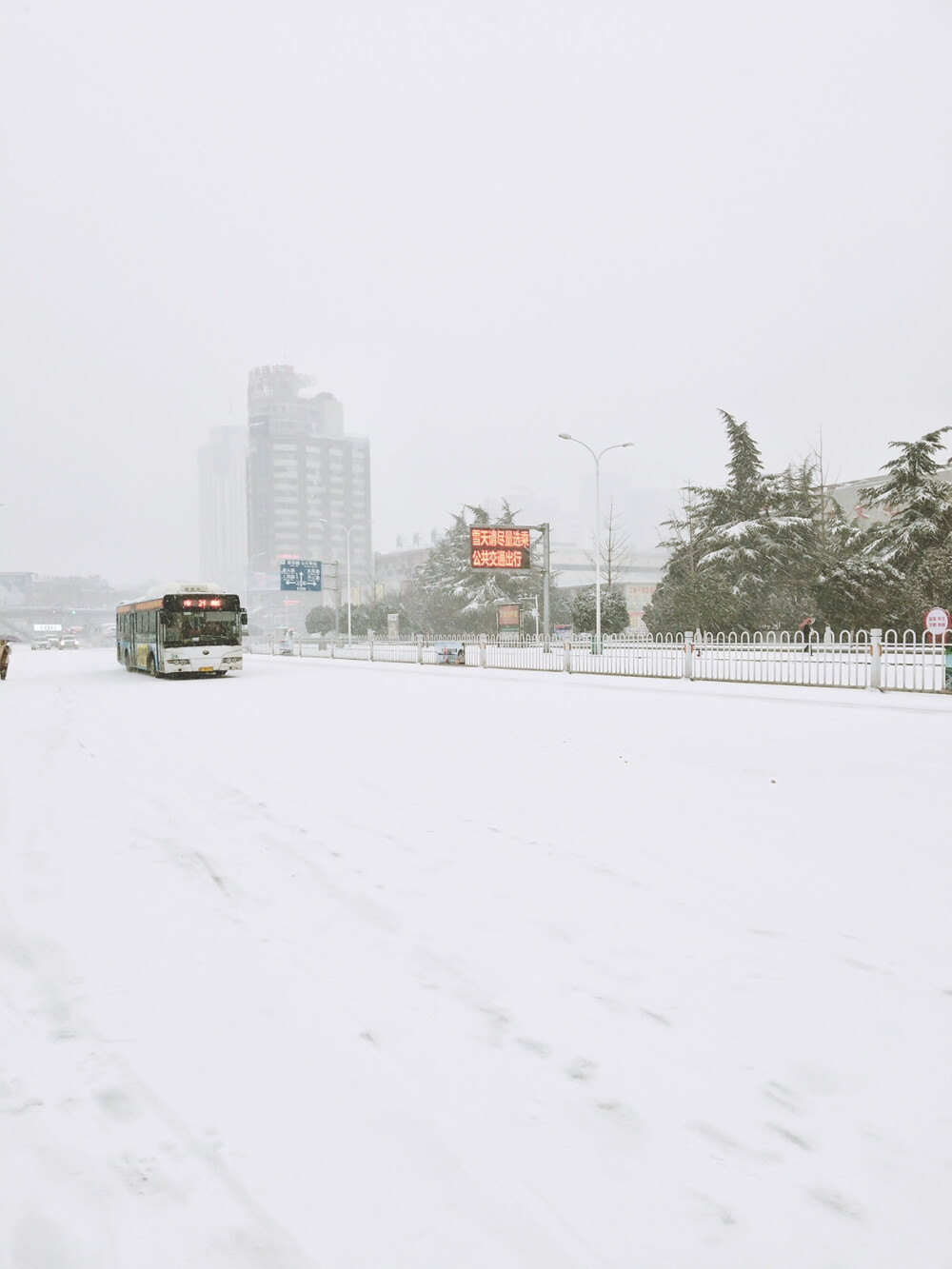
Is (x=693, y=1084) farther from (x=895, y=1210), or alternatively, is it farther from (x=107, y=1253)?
(x=107, y=1253)

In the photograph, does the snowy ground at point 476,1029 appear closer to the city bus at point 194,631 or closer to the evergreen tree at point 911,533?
the city bus at point 194,631

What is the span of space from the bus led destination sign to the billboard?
902 inches

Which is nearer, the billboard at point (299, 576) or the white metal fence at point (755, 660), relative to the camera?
the white metal fence at point (755, 660)

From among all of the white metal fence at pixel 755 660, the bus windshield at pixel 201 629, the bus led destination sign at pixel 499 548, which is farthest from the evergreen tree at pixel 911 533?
the bus windshield at pixel 201 629

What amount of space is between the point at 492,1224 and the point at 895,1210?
1051mm

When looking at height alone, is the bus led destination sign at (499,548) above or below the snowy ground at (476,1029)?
above

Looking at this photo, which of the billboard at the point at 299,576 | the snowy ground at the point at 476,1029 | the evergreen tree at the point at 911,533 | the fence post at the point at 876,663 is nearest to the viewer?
the snowy ground at the point at 476,1029

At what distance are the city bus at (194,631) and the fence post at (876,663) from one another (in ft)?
56.3

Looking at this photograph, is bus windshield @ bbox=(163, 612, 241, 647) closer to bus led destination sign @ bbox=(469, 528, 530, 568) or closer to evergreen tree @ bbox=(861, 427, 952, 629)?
bus led destination sign @ bbox=(469, 528, 530, 568)

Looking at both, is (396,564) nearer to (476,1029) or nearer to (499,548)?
(499,548)

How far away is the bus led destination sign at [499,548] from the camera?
4569cm

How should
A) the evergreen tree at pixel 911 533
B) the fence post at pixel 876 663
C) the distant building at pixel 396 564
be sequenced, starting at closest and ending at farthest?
the fence post at pixel 876 663 → the evergreen tree at pixel 911 533 → the distant building at pixel 396 564

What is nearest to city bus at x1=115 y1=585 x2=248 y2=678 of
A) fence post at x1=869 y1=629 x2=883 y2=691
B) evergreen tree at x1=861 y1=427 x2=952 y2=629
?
fence post at x1=869 y1=629 x2=883 y2=691

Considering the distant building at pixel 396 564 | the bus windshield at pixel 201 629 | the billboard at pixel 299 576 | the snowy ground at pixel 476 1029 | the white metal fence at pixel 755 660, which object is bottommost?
the snowy ground at pixel 476 1029
